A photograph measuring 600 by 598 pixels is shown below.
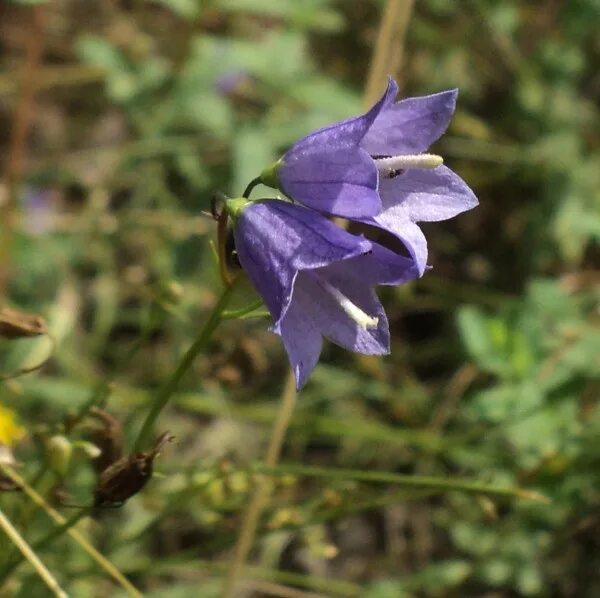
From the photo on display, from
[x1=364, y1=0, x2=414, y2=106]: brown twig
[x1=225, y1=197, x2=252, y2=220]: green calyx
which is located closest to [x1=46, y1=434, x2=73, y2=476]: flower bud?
[x1=225, y1=197, x2=252, y2=220]: green calyx

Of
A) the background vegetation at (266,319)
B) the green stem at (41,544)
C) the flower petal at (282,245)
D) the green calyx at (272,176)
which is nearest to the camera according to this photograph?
the flower petal at (282,245)

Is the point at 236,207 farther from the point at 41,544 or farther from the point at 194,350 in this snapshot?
the point at 41,544

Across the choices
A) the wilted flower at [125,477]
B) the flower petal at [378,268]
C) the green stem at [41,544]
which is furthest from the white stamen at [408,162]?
the green stem at [41,544]

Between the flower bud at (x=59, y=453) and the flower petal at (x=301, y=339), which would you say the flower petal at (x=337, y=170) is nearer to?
the flower petal at (x=301, y=339)

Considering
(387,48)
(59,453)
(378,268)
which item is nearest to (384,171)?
(378,268)

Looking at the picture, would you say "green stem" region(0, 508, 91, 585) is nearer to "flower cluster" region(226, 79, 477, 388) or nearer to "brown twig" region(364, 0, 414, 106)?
"flower cluster" region(226, 79, 477, 388)

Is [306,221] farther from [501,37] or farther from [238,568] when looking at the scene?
[501,37]

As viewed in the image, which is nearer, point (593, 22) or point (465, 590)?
point (465, 590)

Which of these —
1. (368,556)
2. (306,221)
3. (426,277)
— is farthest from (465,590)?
(306,221)
